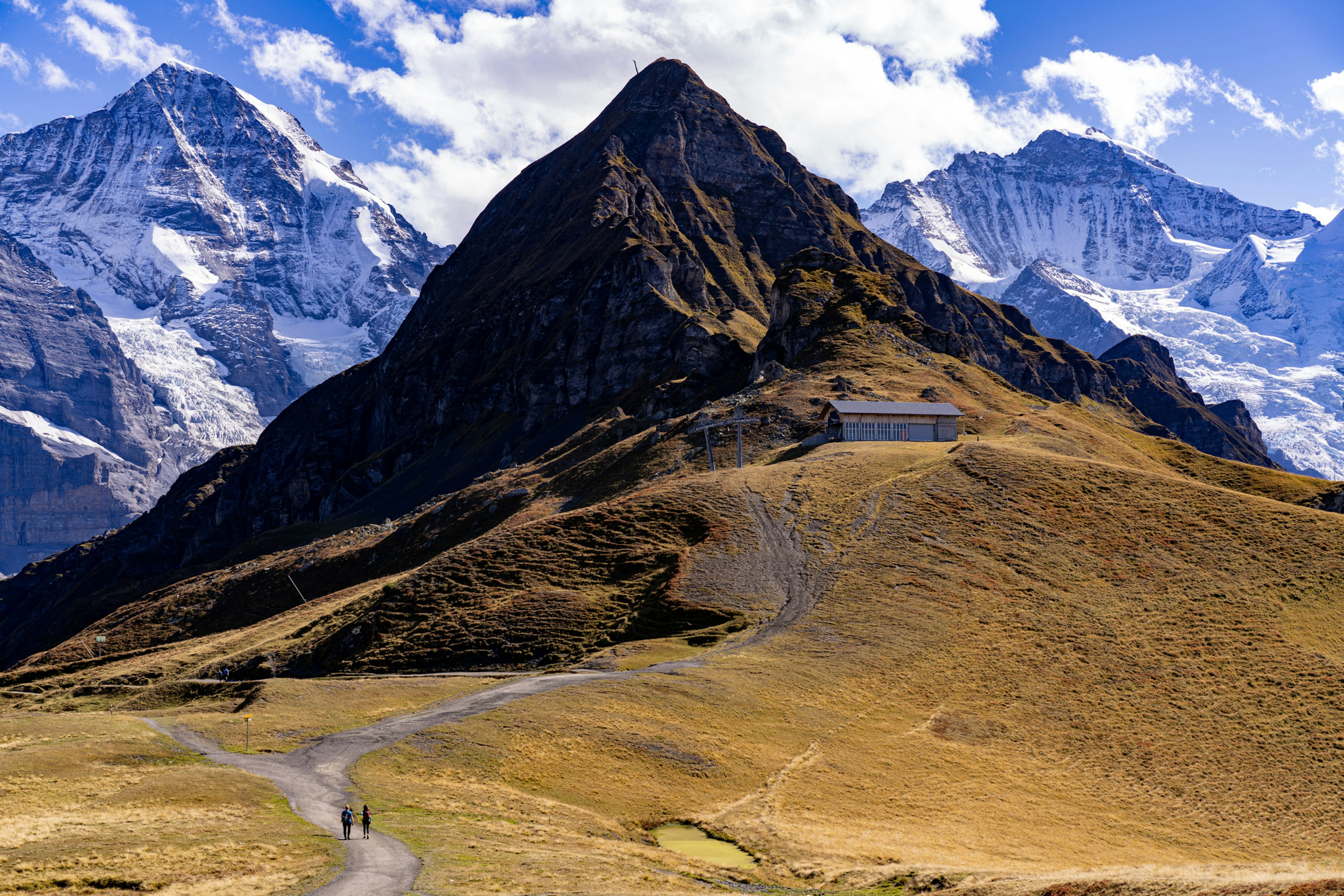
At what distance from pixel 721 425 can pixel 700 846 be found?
88.0m

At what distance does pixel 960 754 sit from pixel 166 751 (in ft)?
132

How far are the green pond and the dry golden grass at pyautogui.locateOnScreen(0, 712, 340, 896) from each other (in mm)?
12899

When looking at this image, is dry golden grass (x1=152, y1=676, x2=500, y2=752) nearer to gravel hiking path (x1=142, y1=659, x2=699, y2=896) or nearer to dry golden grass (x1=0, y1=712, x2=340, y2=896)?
gravel hiking path (x1=142, y1=659, x2=699, y2=896)

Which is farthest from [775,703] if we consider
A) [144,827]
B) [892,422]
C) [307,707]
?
[892,422]

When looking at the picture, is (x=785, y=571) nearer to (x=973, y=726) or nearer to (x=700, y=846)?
(x=973, y=726)

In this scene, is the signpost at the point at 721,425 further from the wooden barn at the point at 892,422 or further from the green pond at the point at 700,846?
the green pond at the point at 700,846

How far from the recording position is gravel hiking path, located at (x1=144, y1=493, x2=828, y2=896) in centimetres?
3306

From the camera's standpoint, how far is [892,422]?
384ft

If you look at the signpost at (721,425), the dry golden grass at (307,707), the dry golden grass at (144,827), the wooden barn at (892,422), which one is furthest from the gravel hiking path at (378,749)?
the wooden barn at (892,422)

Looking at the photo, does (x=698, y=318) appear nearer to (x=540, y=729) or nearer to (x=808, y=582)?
(x=808, y=582)

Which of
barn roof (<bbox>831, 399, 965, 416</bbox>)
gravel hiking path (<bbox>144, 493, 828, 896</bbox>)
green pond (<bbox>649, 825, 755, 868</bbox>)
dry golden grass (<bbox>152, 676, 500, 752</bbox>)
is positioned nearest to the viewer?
gravel hiking path (<bbox>144, 493, 828, 896</bbox>)

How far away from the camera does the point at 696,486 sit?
95938mm

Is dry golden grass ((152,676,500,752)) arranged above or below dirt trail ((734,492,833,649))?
below

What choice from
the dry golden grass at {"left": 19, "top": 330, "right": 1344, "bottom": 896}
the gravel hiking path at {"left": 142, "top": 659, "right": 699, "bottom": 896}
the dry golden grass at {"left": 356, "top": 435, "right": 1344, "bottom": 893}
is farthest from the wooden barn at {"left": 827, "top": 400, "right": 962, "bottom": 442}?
the gravel hiking path at {"left": 142, "top": 659, "right": 699, "bottom": 896}
